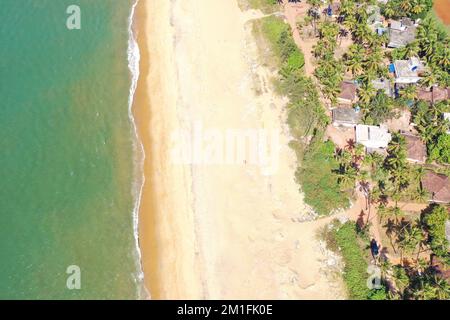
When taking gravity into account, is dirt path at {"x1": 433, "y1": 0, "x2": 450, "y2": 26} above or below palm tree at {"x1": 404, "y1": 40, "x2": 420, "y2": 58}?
above

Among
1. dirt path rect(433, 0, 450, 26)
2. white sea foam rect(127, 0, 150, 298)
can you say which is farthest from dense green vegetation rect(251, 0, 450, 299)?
white sea foam rect(127, 0, 150, 298)

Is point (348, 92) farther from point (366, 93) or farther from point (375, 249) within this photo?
point (375, 249)

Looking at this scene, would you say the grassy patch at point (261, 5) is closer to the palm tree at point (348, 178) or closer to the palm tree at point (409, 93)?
the palm tree at point (409, 93)

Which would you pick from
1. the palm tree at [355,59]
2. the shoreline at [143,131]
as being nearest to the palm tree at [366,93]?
the palm tree at [355,59]

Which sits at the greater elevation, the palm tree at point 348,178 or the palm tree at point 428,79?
the palm tree at point 428,79

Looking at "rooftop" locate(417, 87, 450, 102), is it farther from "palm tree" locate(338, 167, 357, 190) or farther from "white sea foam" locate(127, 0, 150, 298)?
"white sea foam" locate(127, 0, 150, 298)

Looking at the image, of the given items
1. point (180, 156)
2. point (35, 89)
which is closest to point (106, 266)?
point (180, 156)

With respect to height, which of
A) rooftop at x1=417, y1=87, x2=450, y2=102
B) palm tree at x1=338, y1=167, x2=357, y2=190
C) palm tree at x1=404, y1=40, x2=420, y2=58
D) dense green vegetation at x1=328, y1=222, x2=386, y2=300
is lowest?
dense green vegetation at x1=328, y1=222, x2=386, y2=300
